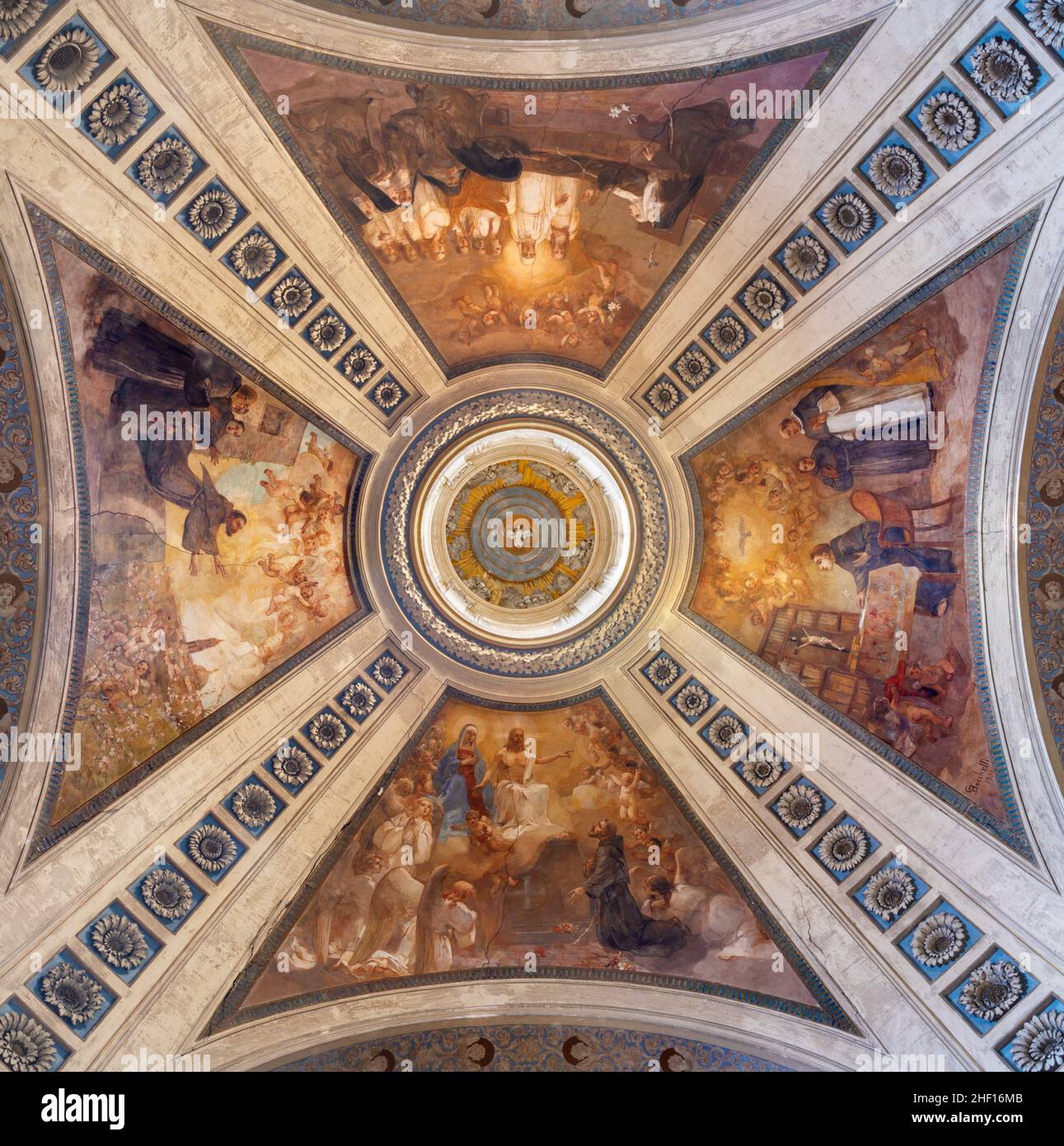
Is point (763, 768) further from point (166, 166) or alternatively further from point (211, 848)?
point (166, 166)

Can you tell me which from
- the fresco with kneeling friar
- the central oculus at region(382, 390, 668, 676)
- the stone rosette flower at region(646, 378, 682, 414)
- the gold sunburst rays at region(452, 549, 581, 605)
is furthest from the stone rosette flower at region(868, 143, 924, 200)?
the fresco with kneeling friar

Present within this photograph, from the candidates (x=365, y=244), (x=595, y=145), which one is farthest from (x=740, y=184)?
(x=365, y=244)

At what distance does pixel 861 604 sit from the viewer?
14.1m

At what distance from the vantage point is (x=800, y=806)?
13.9 metres

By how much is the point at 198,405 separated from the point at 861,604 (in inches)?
320

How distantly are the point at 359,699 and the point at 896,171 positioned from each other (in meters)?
8.62

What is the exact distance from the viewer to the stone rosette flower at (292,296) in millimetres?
13086

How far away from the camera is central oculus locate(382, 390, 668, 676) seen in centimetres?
1513

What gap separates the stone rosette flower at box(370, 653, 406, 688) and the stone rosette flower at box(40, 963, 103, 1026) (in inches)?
186

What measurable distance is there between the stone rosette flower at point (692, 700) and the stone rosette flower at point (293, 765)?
15.3 ft

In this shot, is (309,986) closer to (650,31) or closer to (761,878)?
(761,878)

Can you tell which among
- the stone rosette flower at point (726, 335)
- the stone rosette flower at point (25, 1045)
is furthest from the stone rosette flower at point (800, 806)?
the stone rosette flower at point (25, 1045)

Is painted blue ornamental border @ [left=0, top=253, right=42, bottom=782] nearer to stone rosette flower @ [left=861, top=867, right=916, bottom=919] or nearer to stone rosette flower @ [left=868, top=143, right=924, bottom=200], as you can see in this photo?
stone rosette flower @ [left=868, top=143, right=924, bottom=200]

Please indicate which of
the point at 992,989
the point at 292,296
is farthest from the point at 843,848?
the point at 292,296
